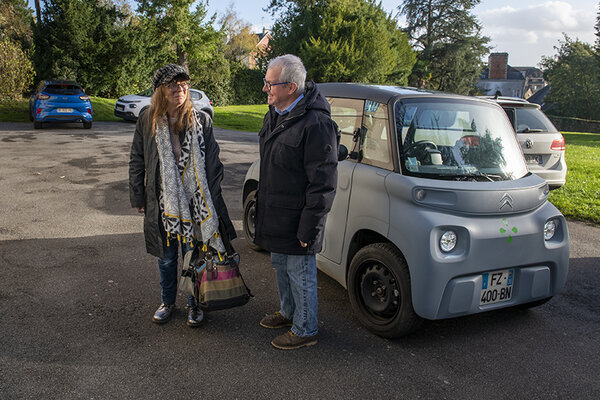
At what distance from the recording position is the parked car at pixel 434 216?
3.19m

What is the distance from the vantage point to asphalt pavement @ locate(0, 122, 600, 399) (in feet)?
9.51

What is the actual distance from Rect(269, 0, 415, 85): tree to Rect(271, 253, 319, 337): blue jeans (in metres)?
35.0

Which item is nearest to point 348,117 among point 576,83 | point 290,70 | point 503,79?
point 290,70

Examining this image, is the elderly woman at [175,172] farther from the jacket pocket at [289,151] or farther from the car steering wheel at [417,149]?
the car steering wheel at [417,149]

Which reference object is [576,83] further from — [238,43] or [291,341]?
[291,341]

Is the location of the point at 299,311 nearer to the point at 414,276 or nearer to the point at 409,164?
the point at 414,276

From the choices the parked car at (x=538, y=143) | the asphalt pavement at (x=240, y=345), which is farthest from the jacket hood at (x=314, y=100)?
the parked car at (x=538, y=143)

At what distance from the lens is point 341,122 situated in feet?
13.5

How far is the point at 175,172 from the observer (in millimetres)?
3359

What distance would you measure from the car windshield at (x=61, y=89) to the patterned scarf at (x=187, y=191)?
14.3 metres

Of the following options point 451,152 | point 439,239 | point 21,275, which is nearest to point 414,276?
point 439,239

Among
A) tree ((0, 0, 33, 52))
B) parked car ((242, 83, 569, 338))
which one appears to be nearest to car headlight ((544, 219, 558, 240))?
parked car ((242, 83, 569, 338))

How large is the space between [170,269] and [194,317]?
407mm

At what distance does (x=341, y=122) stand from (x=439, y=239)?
1.45 meters
